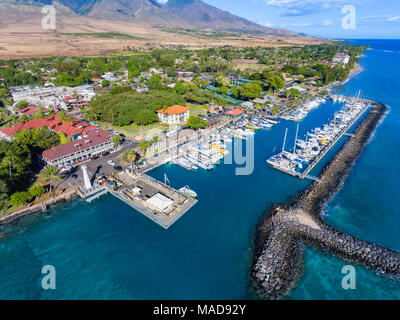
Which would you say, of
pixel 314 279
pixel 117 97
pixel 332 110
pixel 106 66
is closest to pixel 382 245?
pixel 314 279

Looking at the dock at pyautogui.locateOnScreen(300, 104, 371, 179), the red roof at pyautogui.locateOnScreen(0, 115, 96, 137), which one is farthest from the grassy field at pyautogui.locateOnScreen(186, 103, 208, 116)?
the dock at pyautogui.locateOnScreen(300, 104, 371, 179)

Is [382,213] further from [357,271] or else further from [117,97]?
[117,97]

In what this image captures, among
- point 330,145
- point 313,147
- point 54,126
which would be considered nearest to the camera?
point 54,126

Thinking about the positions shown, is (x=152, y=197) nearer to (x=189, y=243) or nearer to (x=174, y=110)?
(x=189, y=243)

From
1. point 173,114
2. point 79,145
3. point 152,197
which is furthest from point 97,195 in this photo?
point 173,114

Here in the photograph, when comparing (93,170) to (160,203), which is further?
(93,170)
